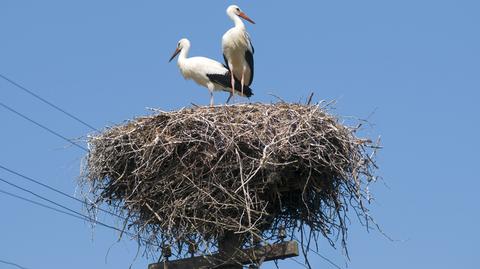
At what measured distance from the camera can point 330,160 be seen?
7.30m

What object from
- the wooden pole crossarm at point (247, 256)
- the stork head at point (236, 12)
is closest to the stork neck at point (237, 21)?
the stork head at point (236, 12)

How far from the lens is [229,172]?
23.5 ft

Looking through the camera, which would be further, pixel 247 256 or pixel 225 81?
pixel 225 81

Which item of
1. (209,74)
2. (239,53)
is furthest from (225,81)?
(239,53)

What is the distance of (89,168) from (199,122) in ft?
3.17

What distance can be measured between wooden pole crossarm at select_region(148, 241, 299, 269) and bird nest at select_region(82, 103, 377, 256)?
15 centimetres

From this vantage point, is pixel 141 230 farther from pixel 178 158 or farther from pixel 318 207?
pixel 318 207

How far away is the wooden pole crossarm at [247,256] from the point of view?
658 centimetres

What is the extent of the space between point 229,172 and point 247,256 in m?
0.81

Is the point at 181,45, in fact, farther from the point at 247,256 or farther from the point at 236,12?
the point at 247,256

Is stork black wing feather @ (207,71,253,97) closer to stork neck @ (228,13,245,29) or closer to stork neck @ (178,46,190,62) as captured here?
stork neck @ (178,46,190,62)

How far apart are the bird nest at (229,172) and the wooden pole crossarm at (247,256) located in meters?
0.15

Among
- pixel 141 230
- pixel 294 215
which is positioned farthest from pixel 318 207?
pixel 141 230

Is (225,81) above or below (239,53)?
below
